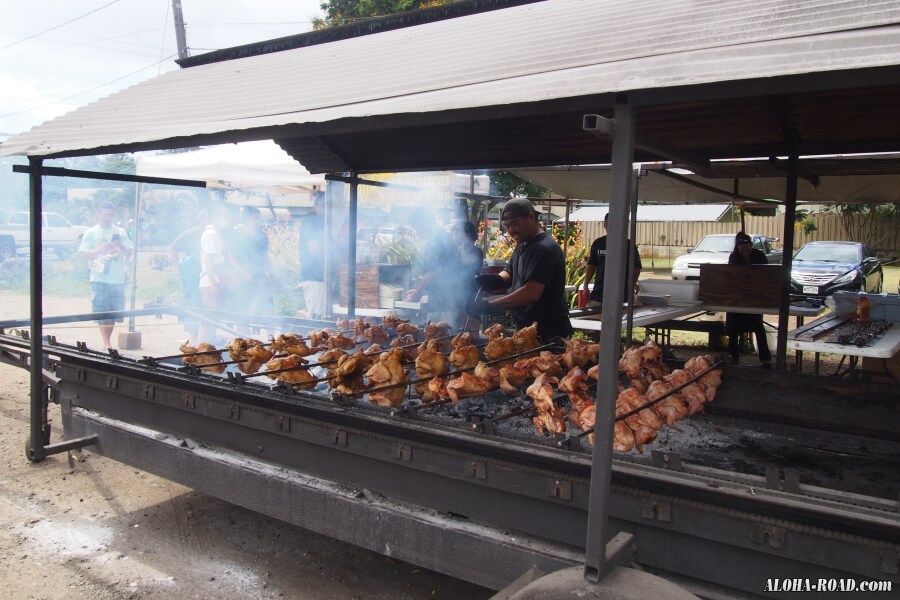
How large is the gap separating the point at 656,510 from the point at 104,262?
8869 mm

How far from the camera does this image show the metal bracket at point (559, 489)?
2490 mm

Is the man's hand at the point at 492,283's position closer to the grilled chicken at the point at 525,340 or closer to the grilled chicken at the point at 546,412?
the grilled chicken at the point at 525,340

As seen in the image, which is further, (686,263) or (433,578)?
(686,263)

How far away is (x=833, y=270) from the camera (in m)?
16.1

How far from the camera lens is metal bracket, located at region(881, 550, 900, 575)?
192 cm

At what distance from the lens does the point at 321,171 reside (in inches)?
251

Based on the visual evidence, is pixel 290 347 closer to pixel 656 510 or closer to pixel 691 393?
pixel 691 393

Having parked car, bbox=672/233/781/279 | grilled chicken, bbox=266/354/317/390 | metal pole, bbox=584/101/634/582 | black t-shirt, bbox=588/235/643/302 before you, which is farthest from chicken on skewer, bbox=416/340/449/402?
parked car, bbox=672/233/781/279

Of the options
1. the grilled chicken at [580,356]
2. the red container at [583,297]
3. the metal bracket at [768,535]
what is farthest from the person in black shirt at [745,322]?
the metal bracket at [768,535]

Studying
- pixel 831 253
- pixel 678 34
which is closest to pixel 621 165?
pixel 678 34

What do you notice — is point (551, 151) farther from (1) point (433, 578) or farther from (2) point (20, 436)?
(2) point (20, 436)

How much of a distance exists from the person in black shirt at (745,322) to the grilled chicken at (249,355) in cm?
708

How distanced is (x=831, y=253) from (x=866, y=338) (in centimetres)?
1396

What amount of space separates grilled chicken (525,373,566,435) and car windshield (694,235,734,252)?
748 inches
